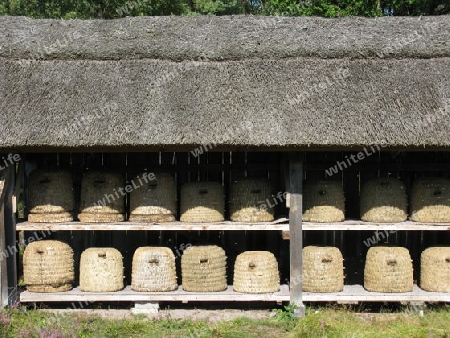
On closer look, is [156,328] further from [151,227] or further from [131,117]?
[131,117]

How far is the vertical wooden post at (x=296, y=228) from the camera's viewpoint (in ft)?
23.9

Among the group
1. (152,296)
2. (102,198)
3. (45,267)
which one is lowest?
(152,296)

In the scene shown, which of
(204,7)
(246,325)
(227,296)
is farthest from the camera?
(204,7)

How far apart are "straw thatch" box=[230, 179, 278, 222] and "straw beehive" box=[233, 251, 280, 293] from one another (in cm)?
58

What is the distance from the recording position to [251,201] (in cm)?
767

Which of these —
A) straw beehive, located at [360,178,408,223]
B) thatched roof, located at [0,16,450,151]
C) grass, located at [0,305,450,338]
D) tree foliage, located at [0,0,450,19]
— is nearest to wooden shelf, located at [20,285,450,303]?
grass, located at [0,305,450,338]

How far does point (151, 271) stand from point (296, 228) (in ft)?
7.26

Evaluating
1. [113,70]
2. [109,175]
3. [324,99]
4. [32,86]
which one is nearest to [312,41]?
[324,99]

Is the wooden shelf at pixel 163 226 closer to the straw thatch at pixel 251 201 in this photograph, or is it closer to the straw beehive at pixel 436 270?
the straw thatch at pixel 251 201

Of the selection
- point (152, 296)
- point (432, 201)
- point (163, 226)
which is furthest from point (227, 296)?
point (432, 201)

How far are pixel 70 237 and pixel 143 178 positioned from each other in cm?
220

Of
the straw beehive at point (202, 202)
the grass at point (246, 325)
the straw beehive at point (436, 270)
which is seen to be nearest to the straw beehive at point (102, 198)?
the straw beehive at point (202, 202)

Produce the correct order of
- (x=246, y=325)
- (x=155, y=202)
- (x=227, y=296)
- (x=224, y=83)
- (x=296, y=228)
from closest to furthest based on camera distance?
(x=246, y=325)
(x=296, y=228)
(x=227, y=296)
(x=224, y=83)
(x=155, y=202)

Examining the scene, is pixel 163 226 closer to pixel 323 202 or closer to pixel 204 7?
pixel 323 202
